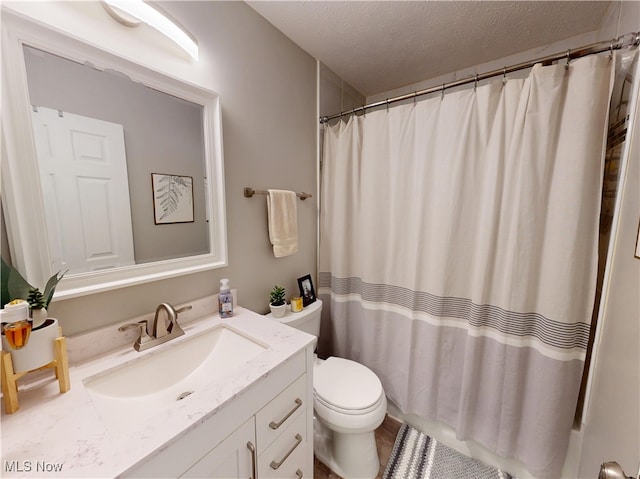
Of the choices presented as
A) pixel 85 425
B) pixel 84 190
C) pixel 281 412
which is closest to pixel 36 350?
pixel 85 425

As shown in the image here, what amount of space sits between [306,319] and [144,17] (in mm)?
1480

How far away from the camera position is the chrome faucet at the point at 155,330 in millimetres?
877

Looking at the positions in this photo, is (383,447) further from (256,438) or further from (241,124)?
(241,124)

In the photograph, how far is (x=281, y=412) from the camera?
0.85m

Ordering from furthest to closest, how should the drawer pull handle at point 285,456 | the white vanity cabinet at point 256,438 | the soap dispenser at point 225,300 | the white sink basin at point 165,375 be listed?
the soap dispenser at point 225,300 → the drawer pull handle at point 285,456 → the white sink basin at point 165,375 → the white vanity cabinet at point 256,438

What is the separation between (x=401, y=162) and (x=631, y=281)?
103 cm

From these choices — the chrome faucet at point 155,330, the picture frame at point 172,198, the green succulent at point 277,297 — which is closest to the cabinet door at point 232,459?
the chrome faucet at point 155,330

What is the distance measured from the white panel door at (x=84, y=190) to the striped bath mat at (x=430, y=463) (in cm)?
164

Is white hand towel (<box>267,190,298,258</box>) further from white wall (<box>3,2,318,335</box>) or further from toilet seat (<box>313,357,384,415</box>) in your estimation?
toilet seat (<box>313,357,384,415</box>)

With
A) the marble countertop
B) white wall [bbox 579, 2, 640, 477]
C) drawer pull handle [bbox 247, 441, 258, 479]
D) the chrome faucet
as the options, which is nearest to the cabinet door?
drawer pull handle [bbox 247, 441, 258, 479]

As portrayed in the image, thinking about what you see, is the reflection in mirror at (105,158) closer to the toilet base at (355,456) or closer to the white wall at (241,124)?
the white wall at (241,124)

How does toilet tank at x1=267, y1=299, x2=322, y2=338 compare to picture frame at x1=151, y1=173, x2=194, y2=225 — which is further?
toilet tank at x1=267, y1=299, x2=322, y2=338

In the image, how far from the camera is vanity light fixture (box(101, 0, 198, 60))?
2.61 ft

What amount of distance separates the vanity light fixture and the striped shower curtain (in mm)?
999
